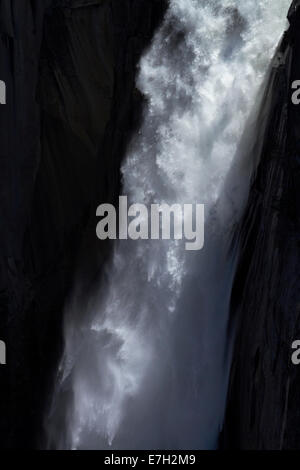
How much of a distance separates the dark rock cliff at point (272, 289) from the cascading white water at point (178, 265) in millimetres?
352

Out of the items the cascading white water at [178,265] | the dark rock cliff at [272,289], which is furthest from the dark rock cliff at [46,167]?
the dark rock cliff at [272,289]

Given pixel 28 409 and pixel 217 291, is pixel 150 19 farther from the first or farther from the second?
pixel 28 409

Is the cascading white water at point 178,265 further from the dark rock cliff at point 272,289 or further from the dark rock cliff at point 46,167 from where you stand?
the dark rock cliff at point 46,167

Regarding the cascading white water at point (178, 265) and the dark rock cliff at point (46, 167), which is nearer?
the cascading white water at point (178, 265)

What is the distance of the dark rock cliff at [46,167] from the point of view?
1238 cm

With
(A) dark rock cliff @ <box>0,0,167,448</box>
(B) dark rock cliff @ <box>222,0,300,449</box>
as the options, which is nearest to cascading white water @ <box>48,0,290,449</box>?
(B) dark rock cliff @ <box>222,0,300,449</box>

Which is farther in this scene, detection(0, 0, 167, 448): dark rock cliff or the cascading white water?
detection(0, 0, 167, 448): dark rock cliff

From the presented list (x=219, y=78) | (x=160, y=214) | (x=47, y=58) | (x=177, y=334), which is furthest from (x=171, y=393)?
(x=47, y=58)

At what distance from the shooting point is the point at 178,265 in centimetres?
987

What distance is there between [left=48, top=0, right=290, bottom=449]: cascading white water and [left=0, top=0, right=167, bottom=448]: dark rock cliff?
131 cm

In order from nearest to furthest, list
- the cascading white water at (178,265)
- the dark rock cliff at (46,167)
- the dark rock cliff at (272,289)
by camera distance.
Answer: the dark rock cliff at (272,289) < the cascading white water at (178,265) < the dark rock cliff at (46,167)

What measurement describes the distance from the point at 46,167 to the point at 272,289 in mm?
5634

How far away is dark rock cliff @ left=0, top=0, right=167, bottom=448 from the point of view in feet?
40.6

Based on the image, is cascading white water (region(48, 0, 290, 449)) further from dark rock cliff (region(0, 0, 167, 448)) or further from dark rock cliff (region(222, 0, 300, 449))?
dark rock cliff (region(0, 0, 167, 448))
